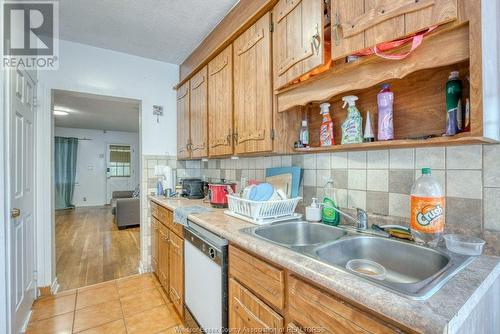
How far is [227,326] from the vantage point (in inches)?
47.6

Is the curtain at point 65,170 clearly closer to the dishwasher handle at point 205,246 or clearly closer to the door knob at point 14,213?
the door knob at point 14,213

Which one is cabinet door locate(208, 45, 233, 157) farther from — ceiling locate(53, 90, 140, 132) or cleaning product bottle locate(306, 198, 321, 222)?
ceiling locate(53, 90, 140, 132)

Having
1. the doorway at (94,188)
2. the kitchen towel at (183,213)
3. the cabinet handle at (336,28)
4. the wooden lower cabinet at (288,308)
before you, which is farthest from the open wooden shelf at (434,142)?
the doorway at (94,188)

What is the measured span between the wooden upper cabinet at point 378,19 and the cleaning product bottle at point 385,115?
→ 10.2 inches

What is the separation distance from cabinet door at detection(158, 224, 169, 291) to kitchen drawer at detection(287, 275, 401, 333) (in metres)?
1.49

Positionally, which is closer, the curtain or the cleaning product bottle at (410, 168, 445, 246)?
the cleaning product bottle at (410, 168, 445, 246)

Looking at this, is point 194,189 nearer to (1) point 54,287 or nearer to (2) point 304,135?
(2) point 304,135

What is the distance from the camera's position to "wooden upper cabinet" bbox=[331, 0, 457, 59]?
0.74m

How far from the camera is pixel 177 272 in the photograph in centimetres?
181

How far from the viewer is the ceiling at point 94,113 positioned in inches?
166

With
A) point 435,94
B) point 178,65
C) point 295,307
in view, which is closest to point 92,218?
point 178,65

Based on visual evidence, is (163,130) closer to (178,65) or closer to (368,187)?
(178,65)

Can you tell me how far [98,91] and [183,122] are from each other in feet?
2.94

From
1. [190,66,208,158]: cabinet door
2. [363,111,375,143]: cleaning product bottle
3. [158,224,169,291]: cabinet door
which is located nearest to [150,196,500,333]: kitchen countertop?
[363,111,375,143]: cleaning product bottle
